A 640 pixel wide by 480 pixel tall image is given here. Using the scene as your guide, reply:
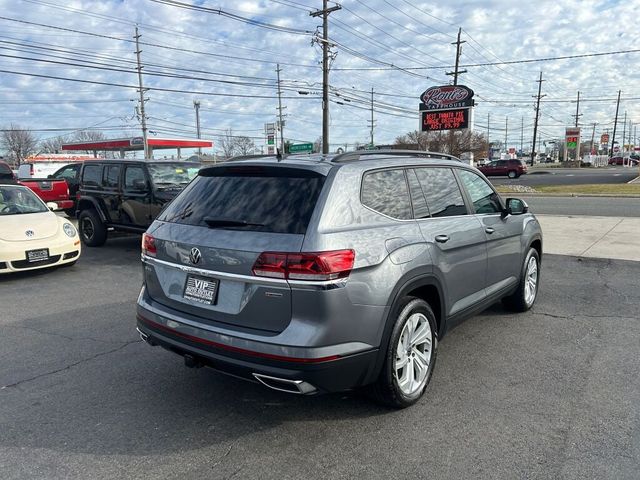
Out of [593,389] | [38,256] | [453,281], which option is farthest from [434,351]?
[38,256]

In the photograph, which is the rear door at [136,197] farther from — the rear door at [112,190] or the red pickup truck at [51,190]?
the red pickup truck at [51,190]

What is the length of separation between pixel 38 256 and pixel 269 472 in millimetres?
6104

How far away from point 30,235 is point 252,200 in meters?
5.69

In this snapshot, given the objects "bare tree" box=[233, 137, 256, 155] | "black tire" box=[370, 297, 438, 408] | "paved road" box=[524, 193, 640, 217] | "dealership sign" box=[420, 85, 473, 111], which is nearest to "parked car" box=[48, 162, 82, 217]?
"black tire" box=[370, 297, 438, 408]

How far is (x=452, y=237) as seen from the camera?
3.90 meters

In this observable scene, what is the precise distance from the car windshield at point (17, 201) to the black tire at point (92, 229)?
1824mm

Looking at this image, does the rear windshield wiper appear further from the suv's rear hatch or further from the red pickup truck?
the red pickup truck

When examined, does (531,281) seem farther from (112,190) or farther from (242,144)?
(242,144)

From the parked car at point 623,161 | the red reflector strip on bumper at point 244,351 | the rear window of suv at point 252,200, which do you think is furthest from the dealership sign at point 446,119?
the parked car at point 623,161

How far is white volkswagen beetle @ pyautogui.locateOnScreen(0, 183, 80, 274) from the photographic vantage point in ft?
23.4

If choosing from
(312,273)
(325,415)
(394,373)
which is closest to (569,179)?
(394,373)

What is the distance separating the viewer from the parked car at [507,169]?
4638 cm

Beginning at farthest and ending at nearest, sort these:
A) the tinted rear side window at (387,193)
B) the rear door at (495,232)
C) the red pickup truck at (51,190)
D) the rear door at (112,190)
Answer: the red pickup truck at (51,190) → the rear door at (112,190) → the rear door at (495,232) → the tinted rear side window at (387,193)

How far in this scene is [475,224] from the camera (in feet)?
14.1
